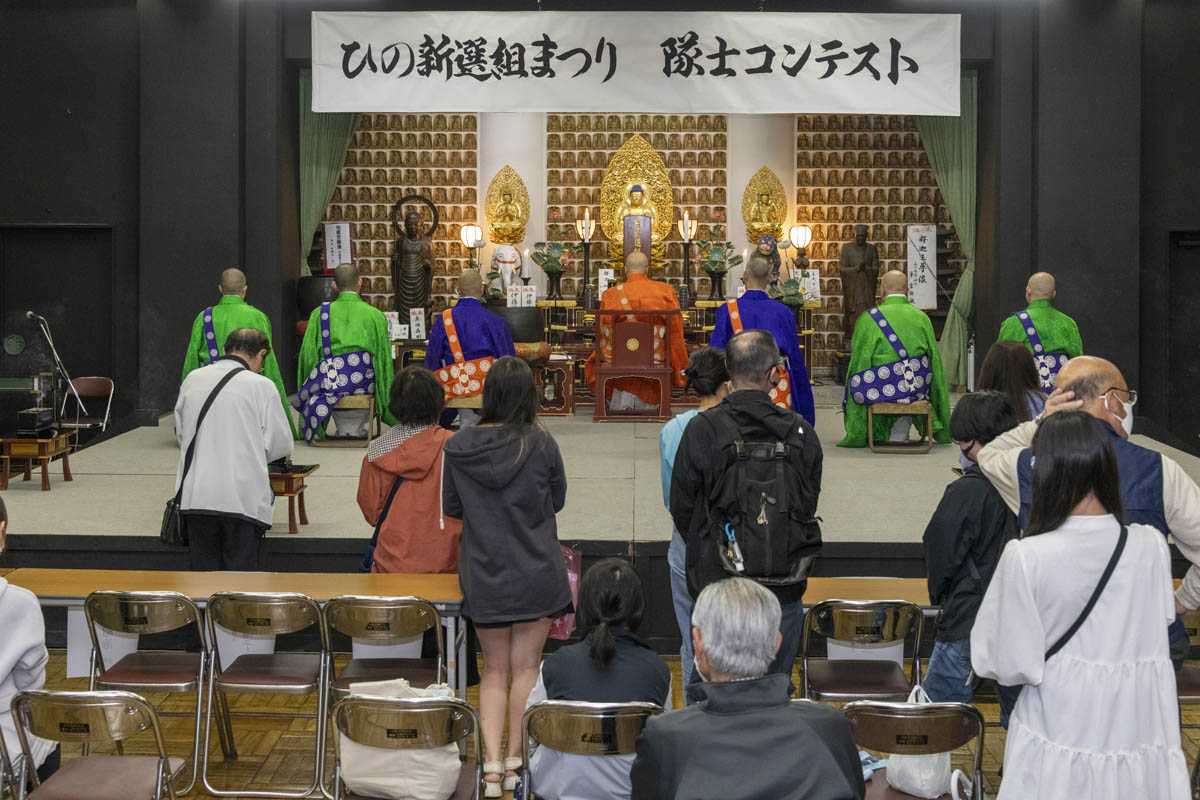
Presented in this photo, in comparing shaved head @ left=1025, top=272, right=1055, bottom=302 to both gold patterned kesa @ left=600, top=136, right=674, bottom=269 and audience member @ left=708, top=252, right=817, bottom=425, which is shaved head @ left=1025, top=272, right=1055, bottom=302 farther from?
gold patterned kesa @ left=600, top=136, right=674, bottom=269

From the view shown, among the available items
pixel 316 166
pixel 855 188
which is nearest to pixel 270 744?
pixel 316 166

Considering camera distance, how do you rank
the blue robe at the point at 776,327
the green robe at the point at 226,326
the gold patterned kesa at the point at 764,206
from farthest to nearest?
the gold patterned kesa at the point at 764,206 < the blue robe at the point at 776,327 < the green robe at the point at 226,326

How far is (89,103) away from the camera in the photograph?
32.9ft

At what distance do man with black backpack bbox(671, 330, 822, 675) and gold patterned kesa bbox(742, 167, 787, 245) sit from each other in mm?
8977

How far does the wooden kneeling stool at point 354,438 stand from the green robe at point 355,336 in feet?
0.28

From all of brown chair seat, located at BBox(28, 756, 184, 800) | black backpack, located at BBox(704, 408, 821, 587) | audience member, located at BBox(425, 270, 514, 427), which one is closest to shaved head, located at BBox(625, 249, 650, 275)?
audience member, located at BBox(425, 270, 514, 427)

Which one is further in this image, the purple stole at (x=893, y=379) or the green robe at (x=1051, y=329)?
the purple stole at (x=893, y=379)

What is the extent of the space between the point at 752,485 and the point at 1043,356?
211 inches

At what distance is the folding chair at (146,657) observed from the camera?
3.72 metres

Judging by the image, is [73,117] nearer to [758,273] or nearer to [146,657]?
[758,273]

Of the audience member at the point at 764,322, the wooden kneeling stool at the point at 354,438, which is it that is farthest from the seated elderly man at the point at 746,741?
the wooden kneeling stool at the point at 354,438

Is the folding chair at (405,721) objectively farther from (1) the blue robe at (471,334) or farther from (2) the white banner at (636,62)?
(2) the white banner at (636,62)

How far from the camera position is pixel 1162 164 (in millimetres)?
9609

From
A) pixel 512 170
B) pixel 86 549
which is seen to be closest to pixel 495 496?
pixel 86 549
